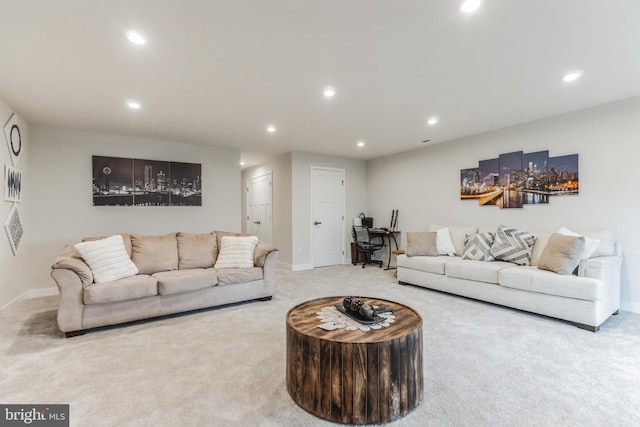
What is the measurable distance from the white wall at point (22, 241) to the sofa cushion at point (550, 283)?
5.65 metres

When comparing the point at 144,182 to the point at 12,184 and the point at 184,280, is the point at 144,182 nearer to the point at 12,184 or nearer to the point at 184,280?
the point at 12,184

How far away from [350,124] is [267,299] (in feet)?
8.65

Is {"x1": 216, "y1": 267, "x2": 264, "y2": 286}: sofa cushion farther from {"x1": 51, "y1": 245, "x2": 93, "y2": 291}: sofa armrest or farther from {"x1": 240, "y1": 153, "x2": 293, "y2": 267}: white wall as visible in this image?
{"x1": 240, "y1": 153, "x2": 293, "y2": 267}: white wall

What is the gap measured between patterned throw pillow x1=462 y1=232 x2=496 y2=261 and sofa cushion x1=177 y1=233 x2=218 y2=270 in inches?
138

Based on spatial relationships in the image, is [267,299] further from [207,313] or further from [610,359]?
[610,359]

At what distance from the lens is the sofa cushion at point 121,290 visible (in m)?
2.86

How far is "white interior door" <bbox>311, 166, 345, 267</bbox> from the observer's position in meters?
6.34

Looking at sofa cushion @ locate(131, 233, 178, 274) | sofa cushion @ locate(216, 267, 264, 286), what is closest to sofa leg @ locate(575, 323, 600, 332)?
sofa cushion @ locate(216, 267, 264, 286)

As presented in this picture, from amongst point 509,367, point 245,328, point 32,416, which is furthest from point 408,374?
point 32,416

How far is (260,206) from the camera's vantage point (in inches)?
294

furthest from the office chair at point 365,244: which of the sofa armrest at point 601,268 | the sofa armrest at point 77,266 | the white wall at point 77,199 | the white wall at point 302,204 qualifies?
the sofa armrest at point 77,266

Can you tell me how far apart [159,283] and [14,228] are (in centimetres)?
214

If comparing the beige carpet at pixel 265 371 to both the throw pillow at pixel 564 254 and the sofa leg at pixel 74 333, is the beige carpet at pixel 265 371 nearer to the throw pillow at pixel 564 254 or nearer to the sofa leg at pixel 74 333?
the sofa leg at pixel 74 333

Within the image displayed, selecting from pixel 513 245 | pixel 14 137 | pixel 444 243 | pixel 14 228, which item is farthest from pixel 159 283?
pixel 513 245
